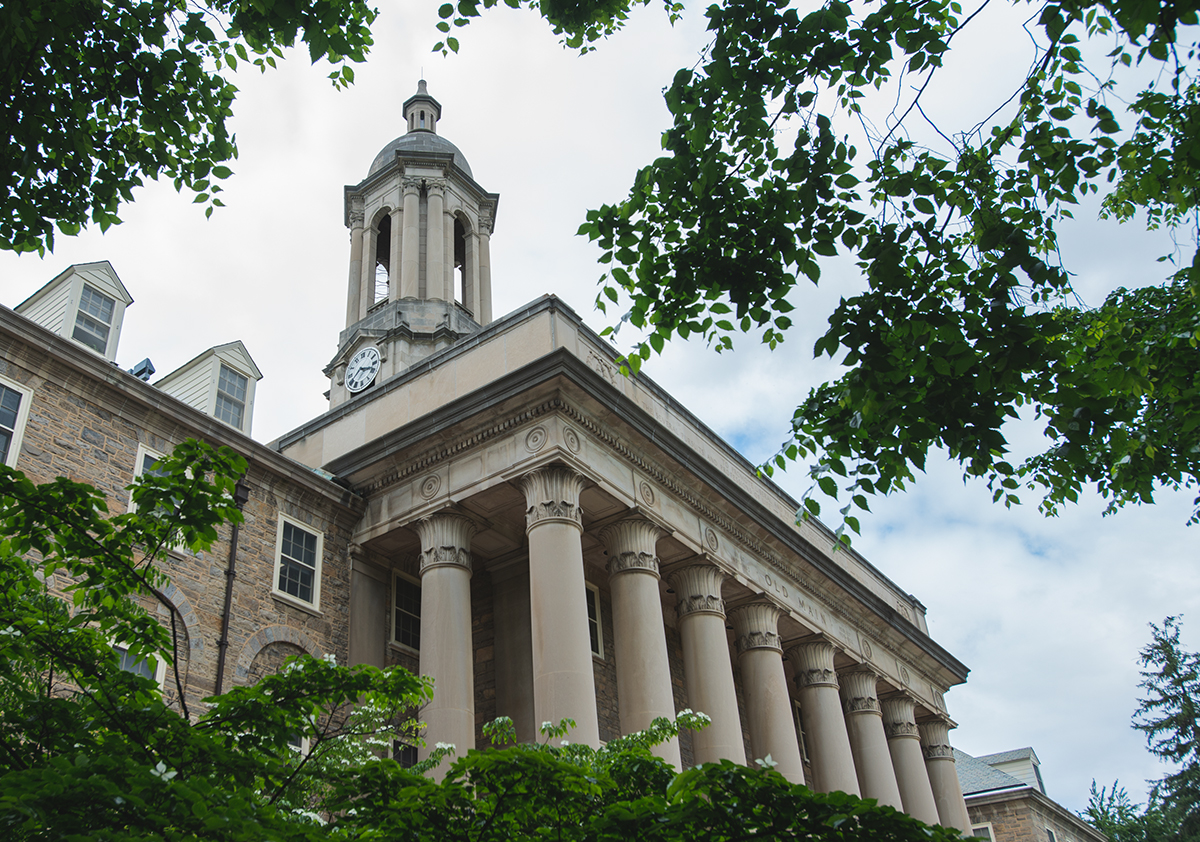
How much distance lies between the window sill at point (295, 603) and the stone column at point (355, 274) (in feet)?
65.8

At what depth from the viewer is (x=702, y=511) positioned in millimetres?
22828

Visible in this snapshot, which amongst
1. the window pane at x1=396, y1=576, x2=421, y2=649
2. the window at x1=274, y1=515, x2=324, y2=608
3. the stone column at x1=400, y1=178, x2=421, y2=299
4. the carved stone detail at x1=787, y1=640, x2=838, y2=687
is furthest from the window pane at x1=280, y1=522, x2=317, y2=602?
the stone column at x1=400, y1=178, x2=421, y2=299

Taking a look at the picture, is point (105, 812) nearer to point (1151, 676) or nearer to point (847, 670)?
point (847, 670)

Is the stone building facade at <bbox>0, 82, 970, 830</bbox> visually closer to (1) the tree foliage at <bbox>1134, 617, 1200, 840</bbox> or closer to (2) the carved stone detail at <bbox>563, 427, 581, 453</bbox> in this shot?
(2) the carved stone detail at <bbox>563, 427, 581, 453</bbox>

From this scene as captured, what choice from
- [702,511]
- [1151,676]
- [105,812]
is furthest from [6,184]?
[1151,676]

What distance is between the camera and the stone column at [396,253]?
37.1m

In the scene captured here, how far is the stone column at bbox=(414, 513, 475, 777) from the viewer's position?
17.6 metres

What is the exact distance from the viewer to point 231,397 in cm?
2228

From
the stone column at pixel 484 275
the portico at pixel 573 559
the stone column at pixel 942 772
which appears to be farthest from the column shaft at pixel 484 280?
the stone column at pixel 942 772

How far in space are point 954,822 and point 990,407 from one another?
28.5 m

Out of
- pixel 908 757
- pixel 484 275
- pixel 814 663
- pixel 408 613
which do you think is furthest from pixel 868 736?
pixel 484 275

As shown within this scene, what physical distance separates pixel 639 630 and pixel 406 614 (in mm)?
5350

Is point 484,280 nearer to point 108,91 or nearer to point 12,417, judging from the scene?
point 12,417

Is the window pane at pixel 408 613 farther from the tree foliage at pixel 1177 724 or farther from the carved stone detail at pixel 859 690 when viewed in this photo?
the tree foliage at pixel 1177 724
